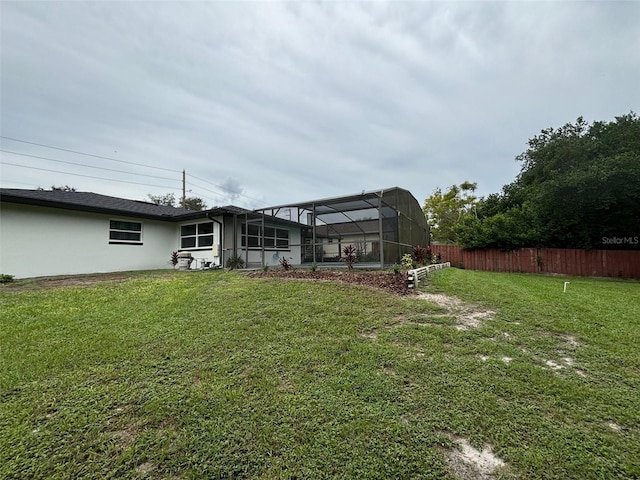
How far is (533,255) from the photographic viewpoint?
13680mm

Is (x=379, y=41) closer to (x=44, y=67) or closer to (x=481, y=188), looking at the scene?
(x=44, y=67)

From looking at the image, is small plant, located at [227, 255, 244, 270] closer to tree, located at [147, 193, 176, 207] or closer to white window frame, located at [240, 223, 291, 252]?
white window frame, located at [240, 223, 291, 252]

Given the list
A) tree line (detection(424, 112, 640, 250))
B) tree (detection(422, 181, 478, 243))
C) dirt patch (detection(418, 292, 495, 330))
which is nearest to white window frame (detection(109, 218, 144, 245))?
dirt patch (detection(418, 292, 495, 330))

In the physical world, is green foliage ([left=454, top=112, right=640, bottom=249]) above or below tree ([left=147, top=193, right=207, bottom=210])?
below

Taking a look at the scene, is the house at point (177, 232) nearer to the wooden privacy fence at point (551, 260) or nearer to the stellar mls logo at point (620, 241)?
the wooden privacy fence at point (551, 260)

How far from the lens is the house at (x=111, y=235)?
896 centimetres

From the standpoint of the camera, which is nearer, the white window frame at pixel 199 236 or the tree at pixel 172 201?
the white window frame at pixel 199 236

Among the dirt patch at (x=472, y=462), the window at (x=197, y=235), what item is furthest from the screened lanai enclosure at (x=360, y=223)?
the dirt patch at (x=472, y=462)

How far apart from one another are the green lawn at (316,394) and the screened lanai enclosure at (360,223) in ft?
17.8

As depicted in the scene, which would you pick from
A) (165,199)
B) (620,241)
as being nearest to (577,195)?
(620,241)

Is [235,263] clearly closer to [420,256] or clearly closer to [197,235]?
[197,235]

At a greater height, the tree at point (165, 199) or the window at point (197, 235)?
the tree at point (165, 199)

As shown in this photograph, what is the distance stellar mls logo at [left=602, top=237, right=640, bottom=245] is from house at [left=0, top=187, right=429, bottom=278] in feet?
28.6

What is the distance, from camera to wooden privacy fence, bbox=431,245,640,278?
12.1 metres
